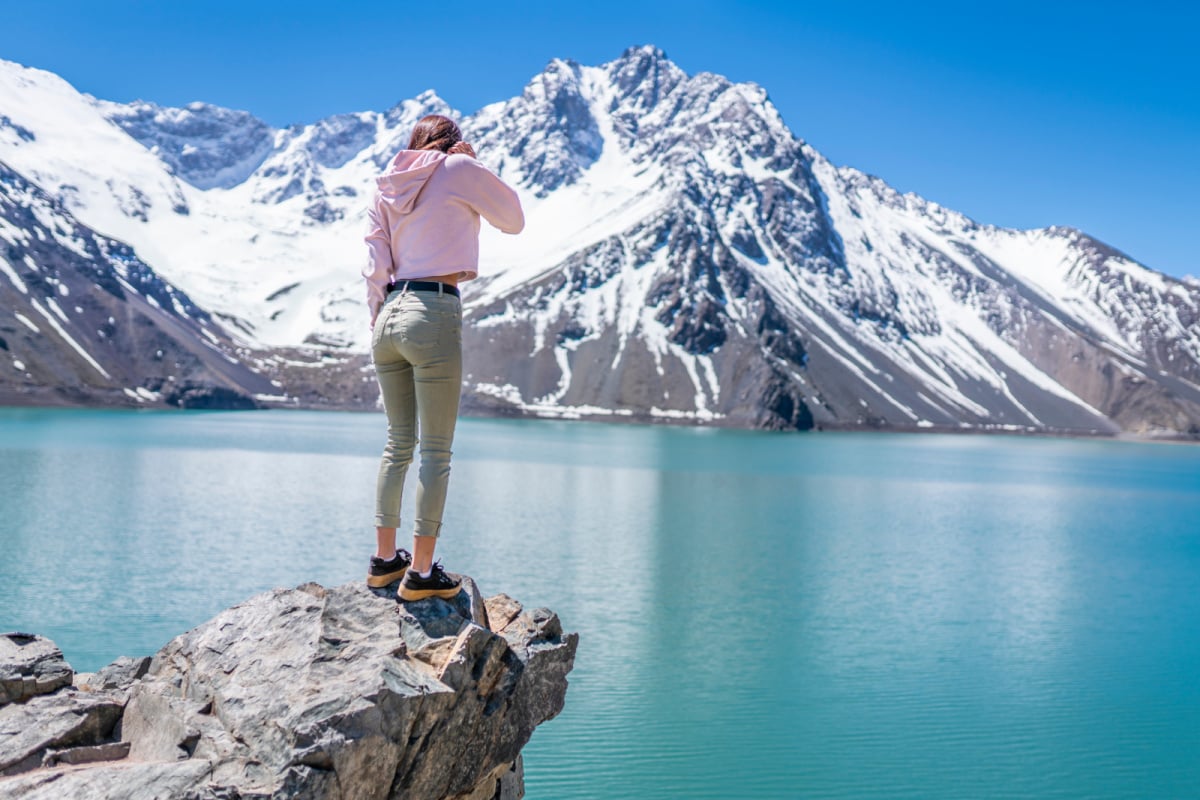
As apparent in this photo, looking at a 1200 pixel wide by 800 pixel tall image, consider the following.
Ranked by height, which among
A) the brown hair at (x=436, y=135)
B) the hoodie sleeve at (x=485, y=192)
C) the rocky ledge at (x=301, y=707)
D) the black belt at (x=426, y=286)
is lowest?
the rocky ledge at (x=301, y=707)

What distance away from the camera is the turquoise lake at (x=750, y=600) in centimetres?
1825

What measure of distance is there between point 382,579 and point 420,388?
163cm

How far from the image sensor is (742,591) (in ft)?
111

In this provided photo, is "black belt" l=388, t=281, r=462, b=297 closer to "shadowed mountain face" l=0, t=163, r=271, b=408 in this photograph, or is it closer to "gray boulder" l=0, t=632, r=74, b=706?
"gray boulder" l=0, t=632, r=74, b=706

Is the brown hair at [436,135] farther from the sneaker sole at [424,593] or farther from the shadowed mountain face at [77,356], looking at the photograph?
the shadowed mountain face at [77,356]

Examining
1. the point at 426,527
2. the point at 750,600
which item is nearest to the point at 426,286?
the point at 426,527

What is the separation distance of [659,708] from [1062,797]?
7.34m

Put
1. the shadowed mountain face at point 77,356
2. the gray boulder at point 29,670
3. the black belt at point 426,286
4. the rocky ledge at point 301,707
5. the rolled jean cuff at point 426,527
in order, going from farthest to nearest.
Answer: the shadowed mountain face at point 77,356, the rolled jean cuff at point 426,527, the black belt at point 426,286, the gray boulder at point 29,670, the rocky ledge at point 301,707

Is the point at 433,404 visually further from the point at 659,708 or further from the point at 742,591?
the point at 742,591

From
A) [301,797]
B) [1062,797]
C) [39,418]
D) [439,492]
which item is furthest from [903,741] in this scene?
[39,418]

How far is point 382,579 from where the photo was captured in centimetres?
833

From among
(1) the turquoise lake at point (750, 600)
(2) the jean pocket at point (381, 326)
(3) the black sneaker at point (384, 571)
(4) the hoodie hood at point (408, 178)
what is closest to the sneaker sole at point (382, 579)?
(3) the black sneaker at point (384, 571)

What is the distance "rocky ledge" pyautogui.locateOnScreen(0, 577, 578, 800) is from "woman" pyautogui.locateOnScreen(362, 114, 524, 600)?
0.55 meters

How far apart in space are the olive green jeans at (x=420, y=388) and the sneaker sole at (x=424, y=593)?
47 centimetres
